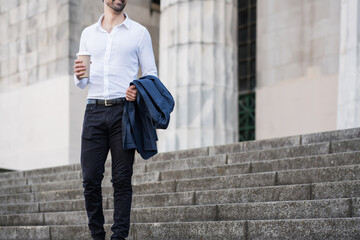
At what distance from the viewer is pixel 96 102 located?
5.43 meters

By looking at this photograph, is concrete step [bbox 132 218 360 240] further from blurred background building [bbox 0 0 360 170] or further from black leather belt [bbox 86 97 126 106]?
blurred background building [bbox 0 0 360 170]

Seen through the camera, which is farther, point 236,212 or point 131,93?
point 236,212

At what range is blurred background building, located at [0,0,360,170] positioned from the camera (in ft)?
46.1

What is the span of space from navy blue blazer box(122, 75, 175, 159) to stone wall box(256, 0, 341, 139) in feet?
39.0

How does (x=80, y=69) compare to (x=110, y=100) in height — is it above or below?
above

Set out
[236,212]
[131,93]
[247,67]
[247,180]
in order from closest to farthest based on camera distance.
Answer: [131,93], [236,212], [247,180], [247,67]

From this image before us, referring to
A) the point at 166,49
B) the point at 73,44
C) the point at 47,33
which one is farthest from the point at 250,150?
the point at 47,33

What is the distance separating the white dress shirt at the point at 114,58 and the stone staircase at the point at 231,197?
1.72 m

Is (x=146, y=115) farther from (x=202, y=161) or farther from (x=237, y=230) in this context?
(x=202, y=161)

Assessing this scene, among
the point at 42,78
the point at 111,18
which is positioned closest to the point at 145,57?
the point at 111,18

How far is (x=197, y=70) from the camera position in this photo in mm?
14000

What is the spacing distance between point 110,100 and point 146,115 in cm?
31

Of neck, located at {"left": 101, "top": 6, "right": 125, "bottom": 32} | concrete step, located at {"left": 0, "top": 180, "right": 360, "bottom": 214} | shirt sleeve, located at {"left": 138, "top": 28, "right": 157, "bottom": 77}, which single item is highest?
neck, located at {"left": 101, "top": 6, "right": 125, "bottom": 32}

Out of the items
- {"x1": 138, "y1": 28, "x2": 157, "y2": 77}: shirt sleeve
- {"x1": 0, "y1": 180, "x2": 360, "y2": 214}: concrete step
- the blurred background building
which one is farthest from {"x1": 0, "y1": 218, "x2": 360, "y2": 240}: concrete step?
the blurred background building
